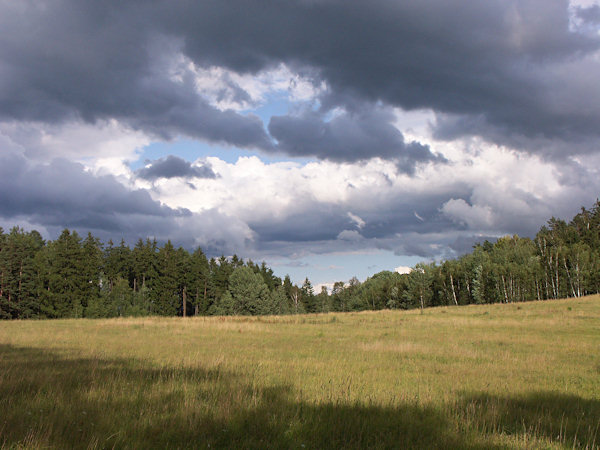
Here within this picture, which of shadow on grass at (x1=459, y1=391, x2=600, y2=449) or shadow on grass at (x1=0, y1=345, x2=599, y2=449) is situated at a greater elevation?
shadow on grass at (x1=0, y1=345, x2=599, y2=449)

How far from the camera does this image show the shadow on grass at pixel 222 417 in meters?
5.37

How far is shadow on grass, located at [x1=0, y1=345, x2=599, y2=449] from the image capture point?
5.37 meters

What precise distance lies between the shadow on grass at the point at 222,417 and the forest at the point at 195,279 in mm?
71206

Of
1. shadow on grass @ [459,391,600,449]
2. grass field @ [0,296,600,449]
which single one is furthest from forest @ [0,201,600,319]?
shadow on grass @ [459,391,600,449]

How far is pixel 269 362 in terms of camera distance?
12719 millimetres

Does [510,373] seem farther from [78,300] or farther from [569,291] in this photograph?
[569,291]

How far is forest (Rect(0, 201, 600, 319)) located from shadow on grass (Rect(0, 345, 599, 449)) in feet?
234

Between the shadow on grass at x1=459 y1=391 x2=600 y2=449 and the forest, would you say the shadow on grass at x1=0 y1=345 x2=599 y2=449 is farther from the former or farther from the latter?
the forest

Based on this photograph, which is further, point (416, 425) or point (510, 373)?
point (510, 373)

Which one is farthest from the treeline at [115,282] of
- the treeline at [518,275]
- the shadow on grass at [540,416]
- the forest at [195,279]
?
the shadow on grass at [540,416]

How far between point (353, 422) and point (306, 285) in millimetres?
157696

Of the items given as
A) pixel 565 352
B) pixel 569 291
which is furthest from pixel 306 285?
pixel 565 352

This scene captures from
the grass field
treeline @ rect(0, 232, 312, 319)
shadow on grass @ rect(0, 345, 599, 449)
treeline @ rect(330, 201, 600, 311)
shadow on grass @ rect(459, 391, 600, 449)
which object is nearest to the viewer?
shadow on grass @ rect(0, 345, 599, 449)

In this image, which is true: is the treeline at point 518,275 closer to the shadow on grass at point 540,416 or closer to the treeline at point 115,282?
the treeline at point 115,282
